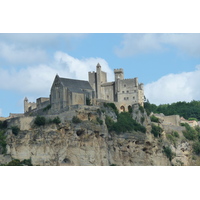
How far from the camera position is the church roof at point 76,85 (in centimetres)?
6594

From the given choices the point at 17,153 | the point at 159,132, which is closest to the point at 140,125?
the point at 159,132

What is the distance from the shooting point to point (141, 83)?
Answer: 73.2m

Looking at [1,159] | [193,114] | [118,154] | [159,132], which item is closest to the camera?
[1,159]

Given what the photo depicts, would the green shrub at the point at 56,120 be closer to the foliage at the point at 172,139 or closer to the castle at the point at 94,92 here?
the castle at the point at 94,92

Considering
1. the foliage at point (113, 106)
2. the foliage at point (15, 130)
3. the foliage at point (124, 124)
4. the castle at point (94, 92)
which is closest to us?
the foliage at point (15, 130)

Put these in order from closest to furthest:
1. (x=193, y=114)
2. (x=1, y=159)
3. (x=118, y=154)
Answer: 1. (x=1, y=159)
2. (x=118, y=154)
3. (x=193, y=114)

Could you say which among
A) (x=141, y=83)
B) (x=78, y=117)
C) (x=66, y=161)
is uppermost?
(x=141, y=83)

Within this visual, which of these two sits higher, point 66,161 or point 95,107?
point 95,107

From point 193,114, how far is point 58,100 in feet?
112

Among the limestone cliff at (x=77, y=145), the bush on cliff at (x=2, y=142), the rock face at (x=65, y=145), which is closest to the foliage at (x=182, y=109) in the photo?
the limestone cliff at (x=77, y=145)

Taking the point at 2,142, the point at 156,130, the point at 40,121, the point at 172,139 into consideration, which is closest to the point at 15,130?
the point at 2,142

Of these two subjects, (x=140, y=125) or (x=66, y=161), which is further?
(x=140, y=125)

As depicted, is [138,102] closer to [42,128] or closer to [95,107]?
[95,107]

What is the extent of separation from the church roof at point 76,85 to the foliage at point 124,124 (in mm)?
4593
